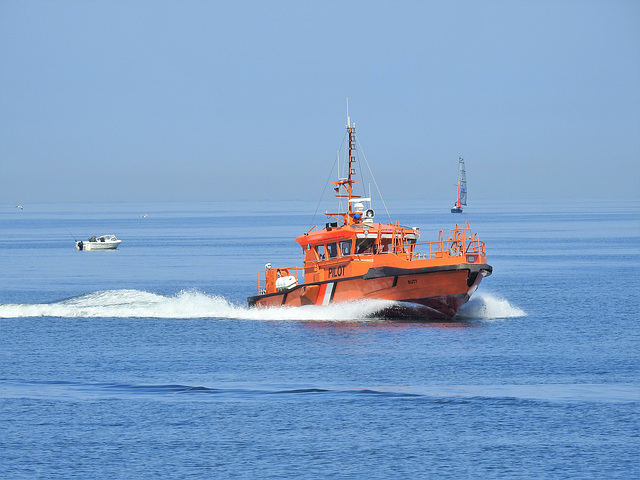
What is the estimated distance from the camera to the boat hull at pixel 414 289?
41125mm

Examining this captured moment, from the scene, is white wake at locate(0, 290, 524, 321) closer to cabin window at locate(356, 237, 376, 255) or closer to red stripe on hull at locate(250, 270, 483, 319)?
red stripe on hull at locate(250, 270, 483, 319)

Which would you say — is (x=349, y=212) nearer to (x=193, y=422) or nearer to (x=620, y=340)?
(x=620, y=340)

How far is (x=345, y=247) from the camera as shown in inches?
1731

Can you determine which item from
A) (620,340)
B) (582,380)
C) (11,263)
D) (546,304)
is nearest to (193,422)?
(582,380)

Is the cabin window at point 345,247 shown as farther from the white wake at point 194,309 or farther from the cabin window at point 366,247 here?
the white wake at point 194,309

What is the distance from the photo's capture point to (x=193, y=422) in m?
26.3

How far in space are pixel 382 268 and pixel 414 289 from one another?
1675mm

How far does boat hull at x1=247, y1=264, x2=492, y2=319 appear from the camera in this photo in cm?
4112

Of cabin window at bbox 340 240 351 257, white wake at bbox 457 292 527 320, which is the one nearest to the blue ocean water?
white wake at bbox 457 292 527 320

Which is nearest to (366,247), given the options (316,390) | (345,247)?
(345,247)

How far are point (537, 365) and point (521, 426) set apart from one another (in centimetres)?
813

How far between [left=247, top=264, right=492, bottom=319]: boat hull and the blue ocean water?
2.22ft

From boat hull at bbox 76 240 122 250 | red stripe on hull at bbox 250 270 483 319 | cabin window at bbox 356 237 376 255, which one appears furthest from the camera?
boat hull at bbox 76 240 122 250

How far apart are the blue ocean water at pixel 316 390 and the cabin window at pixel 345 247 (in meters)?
2.46
